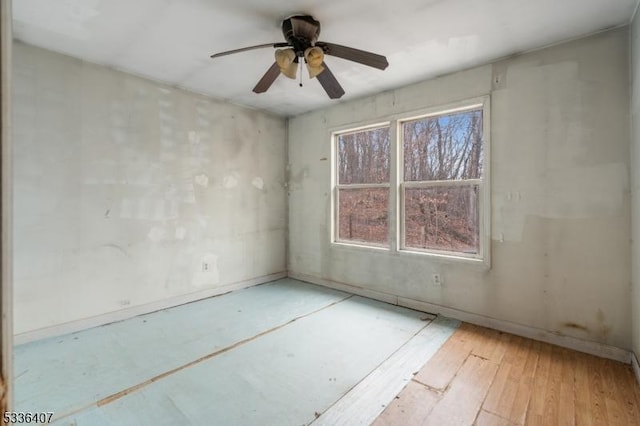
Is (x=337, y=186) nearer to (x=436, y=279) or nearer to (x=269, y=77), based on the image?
(x=436, y=279)

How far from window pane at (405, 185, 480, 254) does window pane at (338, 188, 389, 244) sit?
322 mm

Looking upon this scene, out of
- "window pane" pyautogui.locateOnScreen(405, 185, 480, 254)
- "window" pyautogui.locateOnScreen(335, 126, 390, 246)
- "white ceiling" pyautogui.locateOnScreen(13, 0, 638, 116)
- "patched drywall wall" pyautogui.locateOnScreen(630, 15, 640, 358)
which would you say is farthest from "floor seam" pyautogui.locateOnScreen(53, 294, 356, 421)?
"patched drywall wall" pyautogui.locateOnScreen(630, 15, 640, 358)

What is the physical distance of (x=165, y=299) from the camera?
356 cm

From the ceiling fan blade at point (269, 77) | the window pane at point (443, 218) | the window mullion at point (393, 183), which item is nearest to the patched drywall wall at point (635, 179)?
the window pane at point (443, 218)

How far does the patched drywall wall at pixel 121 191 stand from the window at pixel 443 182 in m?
2.24

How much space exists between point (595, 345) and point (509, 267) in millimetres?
845

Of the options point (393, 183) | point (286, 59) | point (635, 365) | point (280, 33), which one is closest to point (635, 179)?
point (635, 365)

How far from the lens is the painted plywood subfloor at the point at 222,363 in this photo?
1846mm

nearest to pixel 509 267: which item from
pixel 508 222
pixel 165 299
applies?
pixel 508 222

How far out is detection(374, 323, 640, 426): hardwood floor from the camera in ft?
5.88

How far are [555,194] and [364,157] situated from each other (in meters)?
2.17

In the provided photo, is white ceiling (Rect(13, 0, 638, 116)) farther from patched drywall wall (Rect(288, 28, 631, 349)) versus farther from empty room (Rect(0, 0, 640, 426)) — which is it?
patched drywall wall (Rect(288, 28, 631, 349))

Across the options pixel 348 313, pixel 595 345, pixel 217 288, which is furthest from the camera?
pixel 217 288

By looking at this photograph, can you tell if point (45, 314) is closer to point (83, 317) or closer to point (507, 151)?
point (83, 317)
